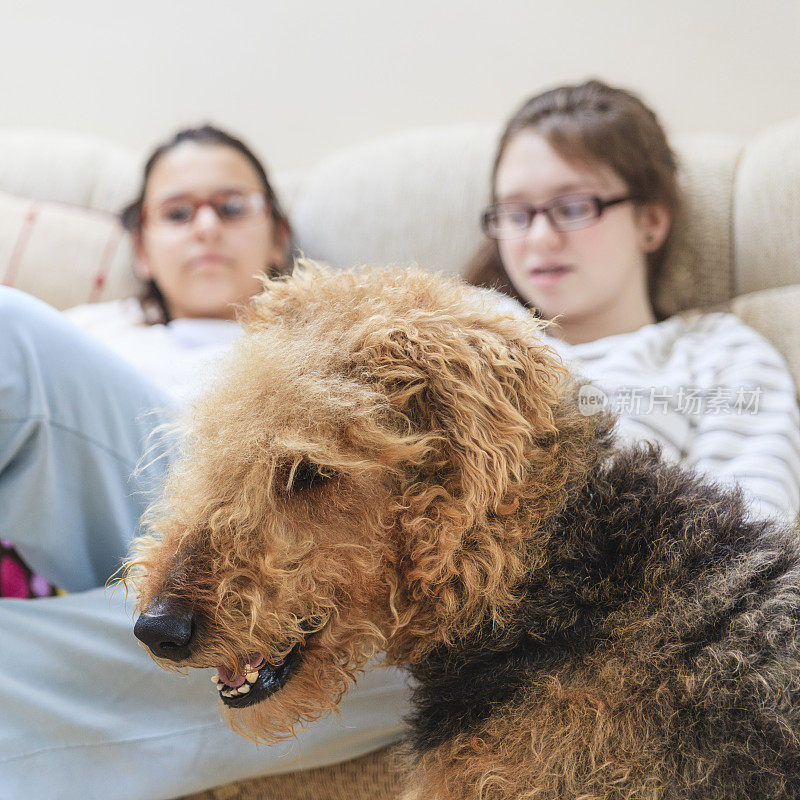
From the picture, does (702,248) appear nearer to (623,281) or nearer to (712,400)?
(623,281)

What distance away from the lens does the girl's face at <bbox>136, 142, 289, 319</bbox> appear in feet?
7.91

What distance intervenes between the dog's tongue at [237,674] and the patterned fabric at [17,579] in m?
0.71

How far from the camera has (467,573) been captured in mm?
1040

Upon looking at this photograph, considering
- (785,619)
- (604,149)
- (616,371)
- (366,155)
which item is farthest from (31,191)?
(785,619)

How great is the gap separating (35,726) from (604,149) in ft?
6.15

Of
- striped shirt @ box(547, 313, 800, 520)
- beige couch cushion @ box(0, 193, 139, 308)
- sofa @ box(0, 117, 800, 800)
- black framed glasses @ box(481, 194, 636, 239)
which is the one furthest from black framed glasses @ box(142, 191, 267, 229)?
striped shirt @ box(547, 313, 800, 520)

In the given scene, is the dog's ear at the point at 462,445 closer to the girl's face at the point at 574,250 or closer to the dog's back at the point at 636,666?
the dog's back at the point at 636,666

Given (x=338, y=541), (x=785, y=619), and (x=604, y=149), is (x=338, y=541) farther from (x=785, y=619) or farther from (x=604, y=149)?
(x=604, y=149)

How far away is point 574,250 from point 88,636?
1.46 metres

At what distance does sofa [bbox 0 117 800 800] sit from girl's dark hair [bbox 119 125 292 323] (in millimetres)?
204

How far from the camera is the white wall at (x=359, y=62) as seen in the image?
262 cm

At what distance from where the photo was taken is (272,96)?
10.7 feet

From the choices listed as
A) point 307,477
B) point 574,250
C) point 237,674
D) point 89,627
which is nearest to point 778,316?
point 574,250

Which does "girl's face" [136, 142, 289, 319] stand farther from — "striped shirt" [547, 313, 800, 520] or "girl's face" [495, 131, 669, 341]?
"striped shirt" [547, 313, 800, 520]
